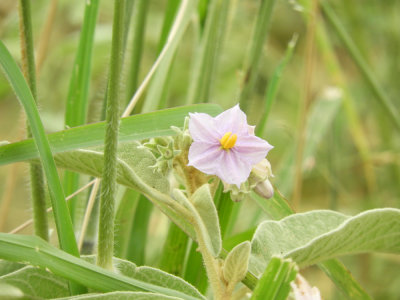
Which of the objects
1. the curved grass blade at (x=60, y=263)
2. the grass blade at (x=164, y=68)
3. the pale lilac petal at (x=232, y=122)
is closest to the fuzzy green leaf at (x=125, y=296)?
the curved grass blade at (x=60, y=263)

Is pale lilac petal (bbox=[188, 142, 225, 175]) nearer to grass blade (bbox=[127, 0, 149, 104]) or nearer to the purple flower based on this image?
the purple flower

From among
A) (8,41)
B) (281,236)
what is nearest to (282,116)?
(8,41)

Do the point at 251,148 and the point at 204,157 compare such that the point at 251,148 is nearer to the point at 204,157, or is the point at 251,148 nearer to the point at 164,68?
the point at 204,157

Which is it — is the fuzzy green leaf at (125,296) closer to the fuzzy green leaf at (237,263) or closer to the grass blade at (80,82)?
the fuzzy green leaf at (237,263)

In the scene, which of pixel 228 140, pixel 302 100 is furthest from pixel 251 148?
pixel 302 100

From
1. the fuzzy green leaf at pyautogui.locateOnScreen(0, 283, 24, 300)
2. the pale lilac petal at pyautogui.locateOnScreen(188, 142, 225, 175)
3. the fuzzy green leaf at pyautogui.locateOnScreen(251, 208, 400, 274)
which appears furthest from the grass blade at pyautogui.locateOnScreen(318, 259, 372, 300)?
the fuzzy green leaf at pyautogui.locateOnScreen(0, 283, 24, 300)

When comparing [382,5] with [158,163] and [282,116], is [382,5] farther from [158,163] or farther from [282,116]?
[158,163]

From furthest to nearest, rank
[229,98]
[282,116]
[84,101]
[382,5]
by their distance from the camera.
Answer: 1. [282,116]
2. [229,98]
3. [382,5]
4. [84,101]
